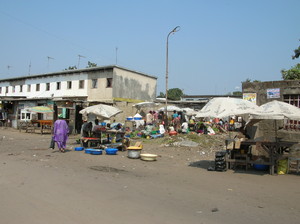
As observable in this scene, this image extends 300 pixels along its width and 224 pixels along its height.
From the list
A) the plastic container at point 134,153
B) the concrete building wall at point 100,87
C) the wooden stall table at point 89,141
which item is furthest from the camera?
the concrete building wall at point 100,87

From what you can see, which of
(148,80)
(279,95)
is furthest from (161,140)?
(148,80)

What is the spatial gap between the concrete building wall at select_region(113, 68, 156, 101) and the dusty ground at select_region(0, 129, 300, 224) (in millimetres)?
19229

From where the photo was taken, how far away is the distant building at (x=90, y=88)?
93.9 feet

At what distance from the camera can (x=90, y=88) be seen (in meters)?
30.4

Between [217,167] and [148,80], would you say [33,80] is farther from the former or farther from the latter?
[217,167]

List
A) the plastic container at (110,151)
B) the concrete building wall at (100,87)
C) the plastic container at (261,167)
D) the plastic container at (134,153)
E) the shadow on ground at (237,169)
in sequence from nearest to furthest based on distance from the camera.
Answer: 1. the shadow on ground at (237,169)
2. the plastic container at (261,167)
3. the plastic container at (134,153)
4. the plastic container at (110,151)
5. the concrete building wall at (100,87)

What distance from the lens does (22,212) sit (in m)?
4.66

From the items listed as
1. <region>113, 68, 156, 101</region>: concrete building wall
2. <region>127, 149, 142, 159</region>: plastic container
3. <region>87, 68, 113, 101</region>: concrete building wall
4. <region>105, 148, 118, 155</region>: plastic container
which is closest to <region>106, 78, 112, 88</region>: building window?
<region>87, 68, 113, 101</region>: concrete building wall

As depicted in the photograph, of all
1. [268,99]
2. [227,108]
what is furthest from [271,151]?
[268,99]

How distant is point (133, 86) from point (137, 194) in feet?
84.0

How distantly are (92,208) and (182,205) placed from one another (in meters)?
1.70

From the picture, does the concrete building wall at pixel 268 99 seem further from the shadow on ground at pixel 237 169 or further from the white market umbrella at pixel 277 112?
the white market umbrella at pixel 277 112

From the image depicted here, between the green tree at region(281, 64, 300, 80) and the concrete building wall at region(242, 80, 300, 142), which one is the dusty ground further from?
the green tree at region(281, 64, 300, 80)

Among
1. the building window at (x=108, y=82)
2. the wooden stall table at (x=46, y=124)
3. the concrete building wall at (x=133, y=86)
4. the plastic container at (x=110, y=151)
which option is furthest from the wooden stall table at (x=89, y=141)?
the building window at (x=108, y=82)
